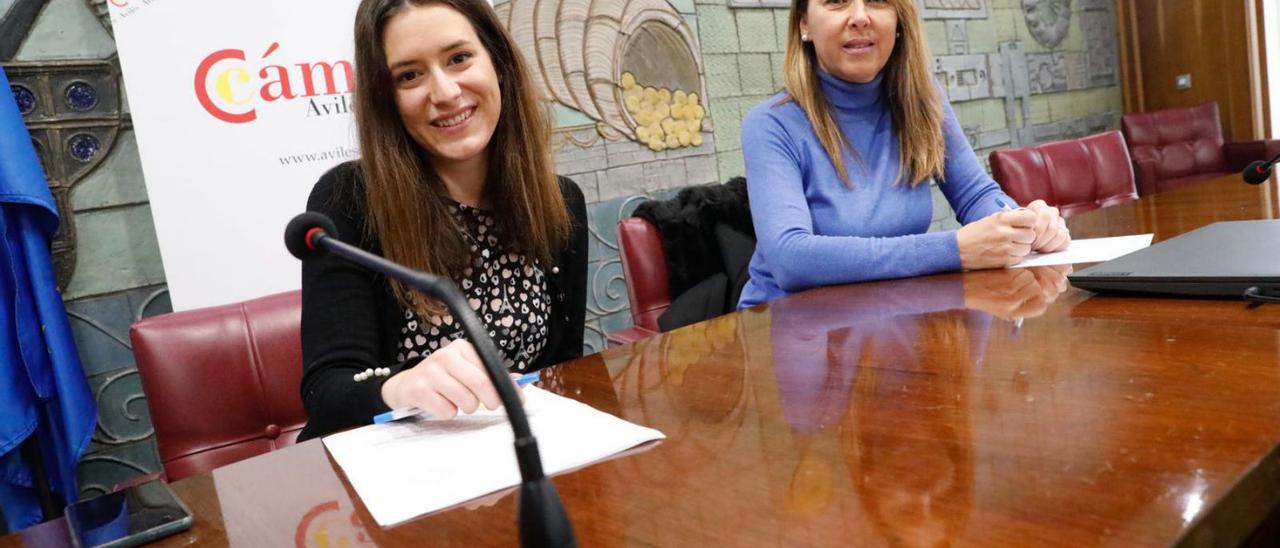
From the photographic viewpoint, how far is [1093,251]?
1.39 m

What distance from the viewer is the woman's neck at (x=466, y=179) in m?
1.50

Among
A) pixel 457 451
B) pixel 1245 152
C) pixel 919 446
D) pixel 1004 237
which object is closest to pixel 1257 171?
pixel 1004 237

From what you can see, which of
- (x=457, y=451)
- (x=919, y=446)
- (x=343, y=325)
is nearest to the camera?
(x=919, y=446)

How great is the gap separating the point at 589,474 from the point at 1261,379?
0.55 metres

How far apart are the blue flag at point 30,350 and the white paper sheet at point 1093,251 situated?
2.12m

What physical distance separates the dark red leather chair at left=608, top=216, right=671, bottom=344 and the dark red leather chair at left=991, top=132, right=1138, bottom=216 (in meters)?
1.23

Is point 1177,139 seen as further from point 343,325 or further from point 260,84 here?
point 343,325

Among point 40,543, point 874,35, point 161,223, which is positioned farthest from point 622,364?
point 161,223

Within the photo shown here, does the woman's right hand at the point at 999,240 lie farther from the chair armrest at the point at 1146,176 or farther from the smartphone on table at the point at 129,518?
the chair armrest at the point at 1146,176

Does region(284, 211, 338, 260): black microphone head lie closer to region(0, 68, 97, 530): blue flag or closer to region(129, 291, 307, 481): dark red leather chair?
region(129, 291, 307, 481): dark red leather chair

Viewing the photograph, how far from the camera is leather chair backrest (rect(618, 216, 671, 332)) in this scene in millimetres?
2293

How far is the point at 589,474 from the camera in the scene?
2.37 ft

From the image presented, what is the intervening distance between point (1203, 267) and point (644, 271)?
4.66 ft

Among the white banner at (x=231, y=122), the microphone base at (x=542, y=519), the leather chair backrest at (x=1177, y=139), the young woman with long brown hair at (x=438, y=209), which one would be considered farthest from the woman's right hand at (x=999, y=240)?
the leather chair backrest at (x=1177, y=139)
